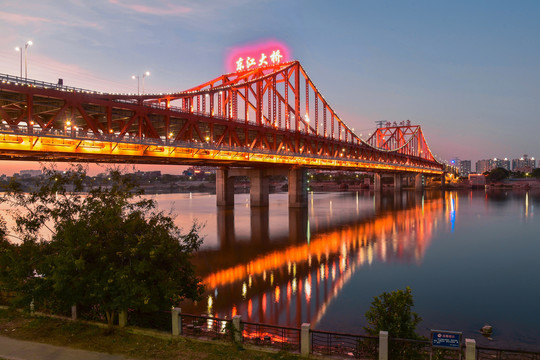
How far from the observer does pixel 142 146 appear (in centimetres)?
4172

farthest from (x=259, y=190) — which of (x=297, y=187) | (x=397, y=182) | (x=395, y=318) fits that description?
(x=397, y=182)

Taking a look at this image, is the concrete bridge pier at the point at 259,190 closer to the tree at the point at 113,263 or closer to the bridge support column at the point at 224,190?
the bridge support column at the point at 224,190

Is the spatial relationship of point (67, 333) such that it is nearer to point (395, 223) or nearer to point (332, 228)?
point (332, 228)

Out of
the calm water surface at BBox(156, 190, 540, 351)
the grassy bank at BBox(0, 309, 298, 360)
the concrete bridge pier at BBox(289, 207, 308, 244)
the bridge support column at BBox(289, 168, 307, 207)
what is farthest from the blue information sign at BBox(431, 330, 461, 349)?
the bridge support column at BBox(289, 168, 307, 207)

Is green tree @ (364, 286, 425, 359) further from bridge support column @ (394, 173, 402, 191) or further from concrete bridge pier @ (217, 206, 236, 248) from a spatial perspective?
bridge support column @ (394, 173, 402, 191)

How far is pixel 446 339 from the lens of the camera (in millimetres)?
9953

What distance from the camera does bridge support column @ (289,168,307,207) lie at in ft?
236

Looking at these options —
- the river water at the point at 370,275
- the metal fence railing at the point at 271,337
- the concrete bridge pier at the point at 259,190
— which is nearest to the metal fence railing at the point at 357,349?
the metal fence railing at the point at 271,337

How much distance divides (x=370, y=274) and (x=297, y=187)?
4809cm

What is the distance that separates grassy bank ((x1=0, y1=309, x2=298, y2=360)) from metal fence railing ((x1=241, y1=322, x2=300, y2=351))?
833mm

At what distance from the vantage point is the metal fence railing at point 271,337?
12.3m

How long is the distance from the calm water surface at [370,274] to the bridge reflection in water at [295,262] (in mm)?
76

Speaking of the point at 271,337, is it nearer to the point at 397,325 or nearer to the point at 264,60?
the point at 397,325

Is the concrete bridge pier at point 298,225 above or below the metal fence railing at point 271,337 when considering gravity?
below
